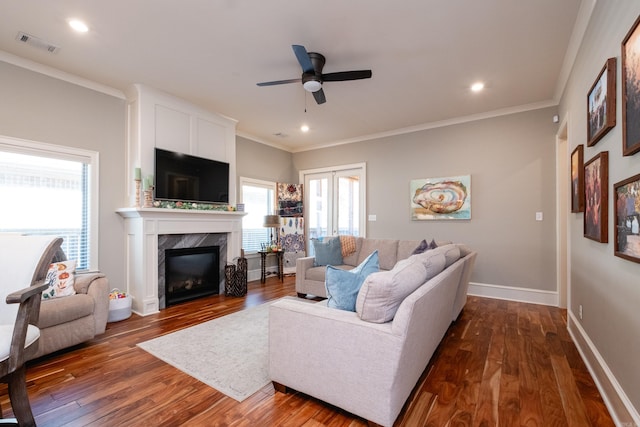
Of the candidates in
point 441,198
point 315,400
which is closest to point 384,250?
point 441,198

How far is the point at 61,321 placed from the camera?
8.34 ft

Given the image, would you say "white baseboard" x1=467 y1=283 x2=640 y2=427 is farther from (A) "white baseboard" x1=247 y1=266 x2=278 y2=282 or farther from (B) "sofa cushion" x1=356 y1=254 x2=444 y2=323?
(A) "white baseboard" x1=247 y1=266 x2=278 y2=282

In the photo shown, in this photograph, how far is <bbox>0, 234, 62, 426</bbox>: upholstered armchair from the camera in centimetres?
150

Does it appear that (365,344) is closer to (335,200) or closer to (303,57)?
(303,57)

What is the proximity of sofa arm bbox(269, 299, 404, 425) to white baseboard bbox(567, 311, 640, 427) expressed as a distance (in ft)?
4.12

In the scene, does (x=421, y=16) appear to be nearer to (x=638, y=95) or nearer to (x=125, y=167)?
(x=638, y=95)

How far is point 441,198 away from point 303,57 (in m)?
3.36

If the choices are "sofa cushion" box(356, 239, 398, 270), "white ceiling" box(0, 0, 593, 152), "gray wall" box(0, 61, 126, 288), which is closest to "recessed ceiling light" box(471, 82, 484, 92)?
"white ceiling" box(0, 0, 593, 152)

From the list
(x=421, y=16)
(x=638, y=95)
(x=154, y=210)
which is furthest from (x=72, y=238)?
(x=638, y=95)

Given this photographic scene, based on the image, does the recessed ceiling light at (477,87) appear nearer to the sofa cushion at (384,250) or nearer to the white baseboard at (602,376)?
the sofa cushion at (384,250)

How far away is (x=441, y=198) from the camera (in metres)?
4.93

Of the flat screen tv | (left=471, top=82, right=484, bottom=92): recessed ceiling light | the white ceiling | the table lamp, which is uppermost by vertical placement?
the white ceiling

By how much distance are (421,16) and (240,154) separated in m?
3.95

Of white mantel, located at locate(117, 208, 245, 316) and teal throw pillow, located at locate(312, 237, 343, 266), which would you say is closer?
white mantel, located at locate(117, 208, 245, 316)
